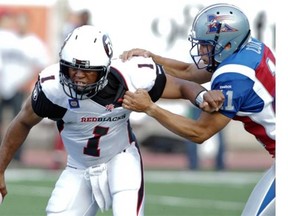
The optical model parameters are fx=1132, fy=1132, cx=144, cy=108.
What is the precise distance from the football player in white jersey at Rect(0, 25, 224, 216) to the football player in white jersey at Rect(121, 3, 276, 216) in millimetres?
160

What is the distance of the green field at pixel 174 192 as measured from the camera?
9.18 meters

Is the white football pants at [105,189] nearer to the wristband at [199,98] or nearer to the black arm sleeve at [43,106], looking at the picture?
the black arm sleeve at [43,106]

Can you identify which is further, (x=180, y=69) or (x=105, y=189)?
(x=180, y=69)

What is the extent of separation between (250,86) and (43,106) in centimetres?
107

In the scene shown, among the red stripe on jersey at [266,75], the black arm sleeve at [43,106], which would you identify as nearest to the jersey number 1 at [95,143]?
→ the black arm sleeve at [43,106]

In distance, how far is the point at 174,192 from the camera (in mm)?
10430

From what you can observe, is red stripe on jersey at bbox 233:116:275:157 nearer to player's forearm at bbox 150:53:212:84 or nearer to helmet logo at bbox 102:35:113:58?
player's forearm at bbox 150:53:212:84

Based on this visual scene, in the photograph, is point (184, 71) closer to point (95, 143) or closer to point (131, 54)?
point (131, 54)

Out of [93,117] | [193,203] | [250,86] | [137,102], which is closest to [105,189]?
[93,117]

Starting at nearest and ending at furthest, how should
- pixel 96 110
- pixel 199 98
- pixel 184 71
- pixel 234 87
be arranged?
pixel 234 87, pixel 199 98, pixel 96 110, pixel 184 71

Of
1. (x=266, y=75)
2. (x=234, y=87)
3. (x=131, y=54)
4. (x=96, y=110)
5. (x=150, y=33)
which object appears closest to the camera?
(x=234, y=87)

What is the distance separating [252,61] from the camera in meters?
5.60
